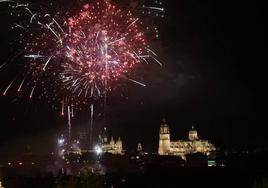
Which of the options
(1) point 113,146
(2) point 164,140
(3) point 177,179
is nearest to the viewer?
(3) point 177,179

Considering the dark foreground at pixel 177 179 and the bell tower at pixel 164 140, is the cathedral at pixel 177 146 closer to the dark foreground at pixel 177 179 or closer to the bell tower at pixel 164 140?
the bell tower at pixel 164 140

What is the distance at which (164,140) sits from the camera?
10044 cm

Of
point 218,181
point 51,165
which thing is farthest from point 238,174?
point 51,165

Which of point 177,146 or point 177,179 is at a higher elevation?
point 177,146

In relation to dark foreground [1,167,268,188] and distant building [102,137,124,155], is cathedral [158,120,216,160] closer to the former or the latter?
distant building [102,137,124,155]

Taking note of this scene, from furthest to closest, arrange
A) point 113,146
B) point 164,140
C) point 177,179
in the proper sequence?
point 113,146 → point 164,140 → point 177,179

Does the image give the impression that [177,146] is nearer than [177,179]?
No

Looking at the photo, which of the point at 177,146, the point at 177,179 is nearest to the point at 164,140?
the point at 177,146

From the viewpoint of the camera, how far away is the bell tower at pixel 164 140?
327 ft

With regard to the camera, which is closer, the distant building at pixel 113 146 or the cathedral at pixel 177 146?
the cathedral at pixel 177 146

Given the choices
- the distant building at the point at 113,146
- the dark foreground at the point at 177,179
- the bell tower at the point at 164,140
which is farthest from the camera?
the distant building at the point at 113,146

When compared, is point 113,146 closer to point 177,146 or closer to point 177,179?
point 177,146

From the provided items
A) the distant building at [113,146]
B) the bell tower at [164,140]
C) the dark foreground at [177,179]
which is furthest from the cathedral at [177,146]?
the dark foreground at [177,179]

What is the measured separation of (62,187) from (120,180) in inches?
1399
